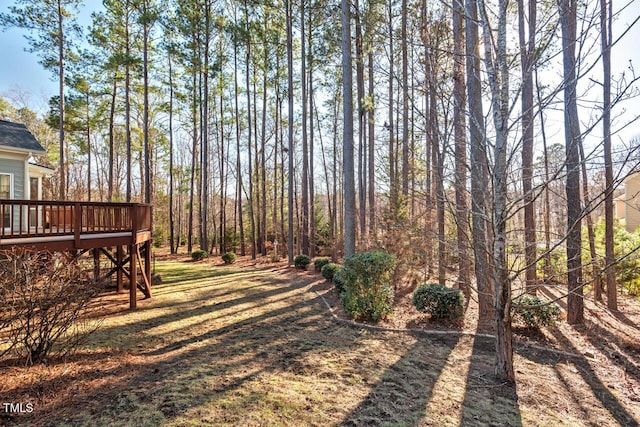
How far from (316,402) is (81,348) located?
3623 mm

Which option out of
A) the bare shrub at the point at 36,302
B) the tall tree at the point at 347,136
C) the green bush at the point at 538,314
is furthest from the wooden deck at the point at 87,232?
the green bush at the point at 538,314

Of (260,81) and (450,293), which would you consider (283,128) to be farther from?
(450,293)

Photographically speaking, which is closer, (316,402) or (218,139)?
(316,402)

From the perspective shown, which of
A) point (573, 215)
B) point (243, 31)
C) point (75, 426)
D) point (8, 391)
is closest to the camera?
point (75, 426)

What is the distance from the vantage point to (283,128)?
19.9 meters

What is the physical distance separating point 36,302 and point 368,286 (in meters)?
5.27

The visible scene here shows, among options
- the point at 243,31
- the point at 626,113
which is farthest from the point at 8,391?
the point at 243,31

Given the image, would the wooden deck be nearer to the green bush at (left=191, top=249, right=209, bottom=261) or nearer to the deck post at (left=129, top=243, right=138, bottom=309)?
the deck post at (left=129, top=243, right=138, bottom=309)

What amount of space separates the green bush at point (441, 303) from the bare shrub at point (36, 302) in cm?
585

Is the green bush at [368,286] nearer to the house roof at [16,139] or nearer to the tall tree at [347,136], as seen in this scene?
the tall tree at [347,136]

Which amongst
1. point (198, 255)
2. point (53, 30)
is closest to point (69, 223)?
point (198, 255)

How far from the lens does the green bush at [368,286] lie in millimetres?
6234

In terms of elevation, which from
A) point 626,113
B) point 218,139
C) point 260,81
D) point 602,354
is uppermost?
point 260,81

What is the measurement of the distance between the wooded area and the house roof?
2957mm
